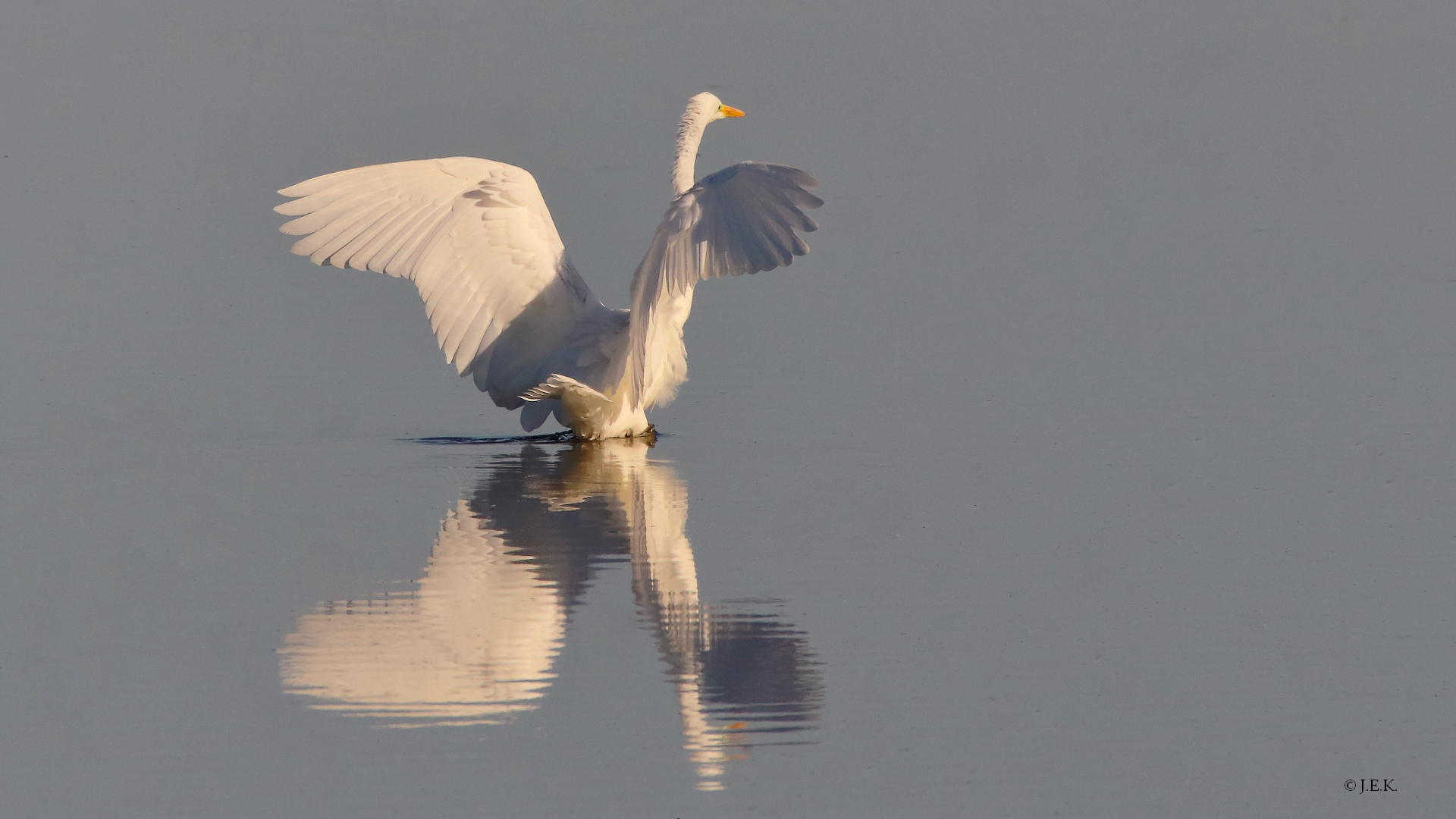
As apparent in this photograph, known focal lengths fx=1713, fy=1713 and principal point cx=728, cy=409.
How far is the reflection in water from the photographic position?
6512 mm

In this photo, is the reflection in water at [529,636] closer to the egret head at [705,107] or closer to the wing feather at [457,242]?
the wing feather at [457,242]

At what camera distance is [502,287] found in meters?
11.8

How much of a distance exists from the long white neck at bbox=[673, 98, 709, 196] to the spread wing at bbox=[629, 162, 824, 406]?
2.36 metres

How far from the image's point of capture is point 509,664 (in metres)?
7.00

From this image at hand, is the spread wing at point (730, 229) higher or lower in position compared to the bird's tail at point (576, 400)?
higher

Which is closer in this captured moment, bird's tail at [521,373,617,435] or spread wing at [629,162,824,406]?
spread wing at [629,162,824,406]

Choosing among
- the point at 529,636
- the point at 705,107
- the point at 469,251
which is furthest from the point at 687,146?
the point at 529,636

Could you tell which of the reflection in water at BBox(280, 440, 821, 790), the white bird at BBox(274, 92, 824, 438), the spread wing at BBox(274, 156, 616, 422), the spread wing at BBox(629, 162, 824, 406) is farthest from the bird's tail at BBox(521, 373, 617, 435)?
the reflection in water at BBox(280, 440, 821, 790)

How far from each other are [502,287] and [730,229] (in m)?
2.51

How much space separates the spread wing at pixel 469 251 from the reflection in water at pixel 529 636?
2.46 meters

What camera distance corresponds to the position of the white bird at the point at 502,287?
37.5ft

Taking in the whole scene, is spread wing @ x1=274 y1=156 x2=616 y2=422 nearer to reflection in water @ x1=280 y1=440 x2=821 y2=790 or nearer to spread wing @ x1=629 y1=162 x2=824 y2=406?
spread wing @ x1=629 y1=162 x2=824 y2=406

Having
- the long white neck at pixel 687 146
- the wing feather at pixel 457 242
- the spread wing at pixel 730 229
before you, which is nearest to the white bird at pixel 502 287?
the wing feather at pixel 457 242

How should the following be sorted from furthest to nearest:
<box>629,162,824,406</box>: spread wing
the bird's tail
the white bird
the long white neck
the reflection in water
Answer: the long white neck → the white bird → the bird's tail → <box>629,162,824,406</box>: spread wing → the reflection in water
